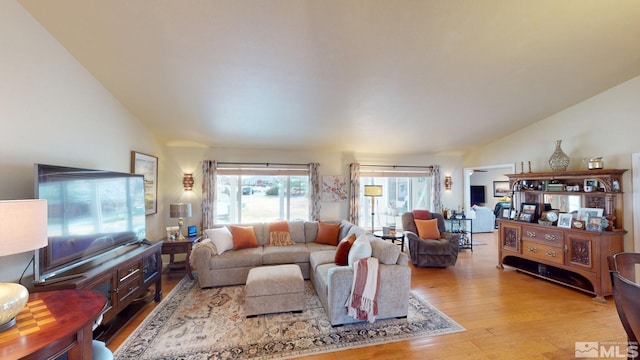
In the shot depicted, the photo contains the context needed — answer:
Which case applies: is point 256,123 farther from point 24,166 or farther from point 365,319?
point 365,319

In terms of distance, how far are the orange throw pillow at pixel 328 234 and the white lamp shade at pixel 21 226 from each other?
140 inches

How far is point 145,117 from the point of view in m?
3.77

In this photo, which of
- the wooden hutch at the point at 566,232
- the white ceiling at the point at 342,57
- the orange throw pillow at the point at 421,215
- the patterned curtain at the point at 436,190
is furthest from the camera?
the patterned curtain at the point at 436,190

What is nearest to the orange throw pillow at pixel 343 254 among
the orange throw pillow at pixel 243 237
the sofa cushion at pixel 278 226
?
the sofa cushion at pixel 278 226

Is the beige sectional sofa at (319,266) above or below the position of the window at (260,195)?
below

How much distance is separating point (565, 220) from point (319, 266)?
3.80 metres

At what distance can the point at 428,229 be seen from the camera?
489 cm

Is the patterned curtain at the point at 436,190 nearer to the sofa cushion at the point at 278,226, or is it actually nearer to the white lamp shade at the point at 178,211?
the sofa cushion at the point at 278,226

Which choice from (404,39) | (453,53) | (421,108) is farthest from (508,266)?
(404,39)

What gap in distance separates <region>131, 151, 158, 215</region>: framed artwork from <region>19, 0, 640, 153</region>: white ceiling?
57cm

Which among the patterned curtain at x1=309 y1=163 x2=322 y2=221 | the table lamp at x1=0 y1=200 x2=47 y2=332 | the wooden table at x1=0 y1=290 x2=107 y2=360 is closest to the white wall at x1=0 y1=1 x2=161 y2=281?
the wooden table at x1=0 y1=290 x2=107 y2=360

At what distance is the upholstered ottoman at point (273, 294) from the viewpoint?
2805 millimetres

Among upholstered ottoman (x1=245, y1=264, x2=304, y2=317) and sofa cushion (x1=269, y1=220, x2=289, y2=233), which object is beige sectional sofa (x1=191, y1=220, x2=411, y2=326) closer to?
sofa cushion (x1=269, y1=220, x2=289, y2=233)

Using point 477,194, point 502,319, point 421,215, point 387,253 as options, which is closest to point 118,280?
point 387,253
